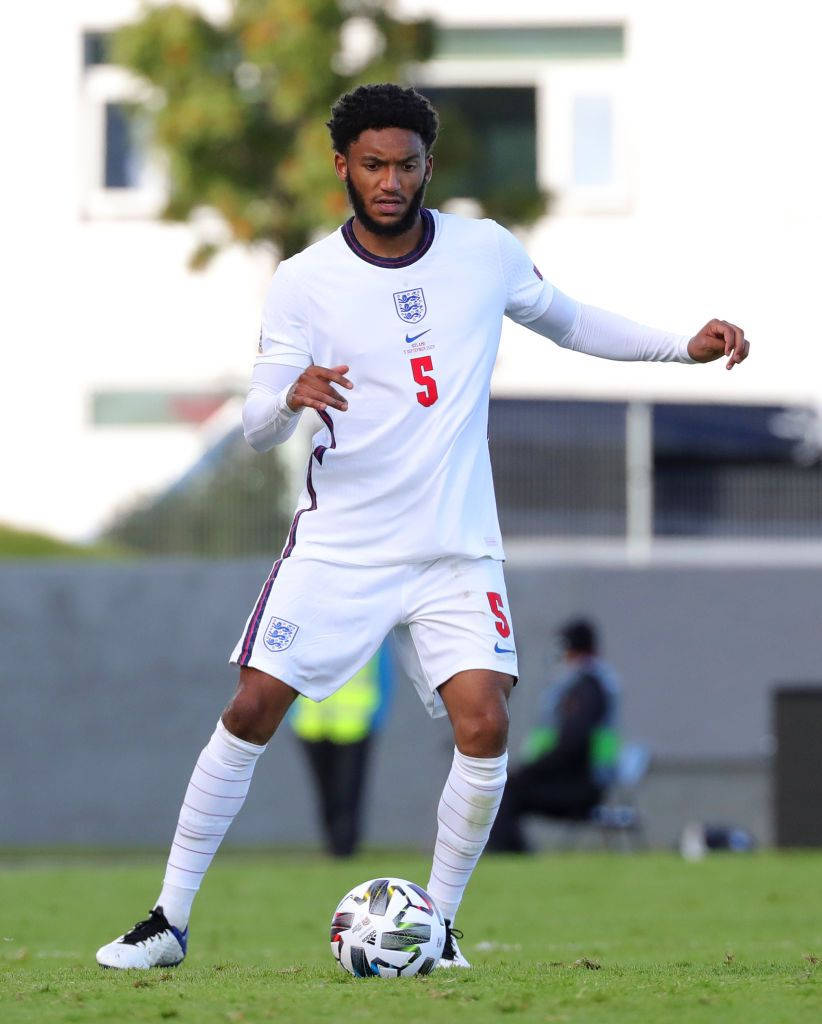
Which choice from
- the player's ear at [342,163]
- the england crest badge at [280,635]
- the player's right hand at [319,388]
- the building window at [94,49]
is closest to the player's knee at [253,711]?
the england crest badge at [280,635]

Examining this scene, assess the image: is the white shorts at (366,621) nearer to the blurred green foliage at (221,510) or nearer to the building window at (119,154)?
the blurred green foliage at (221,510)

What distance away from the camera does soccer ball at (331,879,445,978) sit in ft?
17.7

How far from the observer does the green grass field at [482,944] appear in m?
4.71

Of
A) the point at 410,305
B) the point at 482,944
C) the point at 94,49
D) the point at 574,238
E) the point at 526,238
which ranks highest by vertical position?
the point at 94,49

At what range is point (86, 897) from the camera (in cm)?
1058

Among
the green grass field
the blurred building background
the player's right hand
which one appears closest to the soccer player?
the player's right hand

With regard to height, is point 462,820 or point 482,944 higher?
point 462,820

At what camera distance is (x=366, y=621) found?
568cm

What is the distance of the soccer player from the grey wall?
1162 centimetres

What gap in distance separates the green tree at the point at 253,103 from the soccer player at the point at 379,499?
1472cm

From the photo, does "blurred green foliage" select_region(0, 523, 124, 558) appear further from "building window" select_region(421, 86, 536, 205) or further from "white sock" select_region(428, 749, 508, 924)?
"white sock" select_region(428, 749, 508, 924)

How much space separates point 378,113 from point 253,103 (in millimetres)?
16022

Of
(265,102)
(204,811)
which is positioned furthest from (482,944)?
(265,102)

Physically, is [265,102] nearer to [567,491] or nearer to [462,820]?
[567,491]
